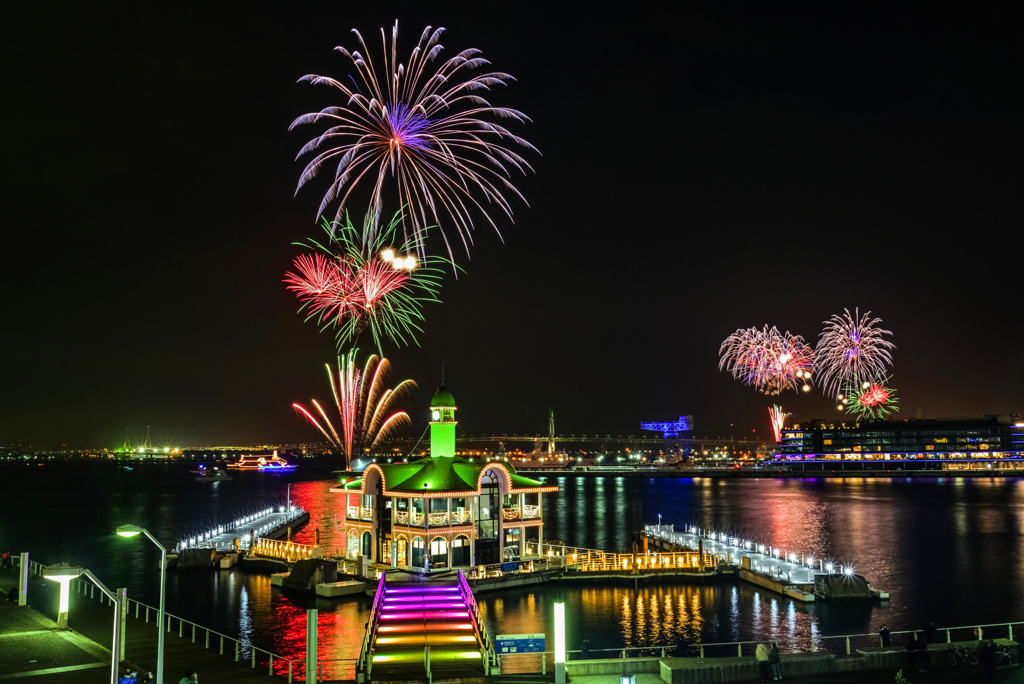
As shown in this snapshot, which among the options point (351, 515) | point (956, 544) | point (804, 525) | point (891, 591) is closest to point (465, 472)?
point (351, 515)

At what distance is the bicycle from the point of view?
88.9ft

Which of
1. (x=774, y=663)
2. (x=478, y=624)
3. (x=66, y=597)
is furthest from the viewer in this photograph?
(x=66, y=597)

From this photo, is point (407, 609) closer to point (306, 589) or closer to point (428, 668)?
point (428, 668)

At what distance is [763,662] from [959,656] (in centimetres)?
732

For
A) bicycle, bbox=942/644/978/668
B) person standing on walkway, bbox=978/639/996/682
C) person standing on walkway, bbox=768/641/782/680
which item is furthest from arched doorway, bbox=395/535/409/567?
person standing on walkway, bbox=978/639/996/682

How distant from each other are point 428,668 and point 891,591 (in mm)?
41836

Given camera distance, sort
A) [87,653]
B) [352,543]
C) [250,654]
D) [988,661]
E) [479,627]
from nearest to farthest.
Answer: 1. [988,661]
2. [87,653]
3. [479,627]
4. [250,654]
5. [352,543]

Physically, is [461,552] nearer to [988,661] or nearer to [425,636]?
[425,636]

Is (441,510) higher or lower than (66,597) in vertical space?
higher

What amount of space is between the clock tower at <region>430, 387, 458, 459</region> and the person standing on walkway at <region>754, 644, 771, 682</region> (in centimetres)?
3114

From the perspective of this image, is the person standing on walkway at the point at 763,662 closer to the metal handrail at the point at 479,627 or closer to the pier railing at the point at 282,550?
the metal handrail at the point at 479,627

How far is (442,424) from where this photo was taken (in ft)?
181

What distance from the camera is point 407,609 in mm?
36562

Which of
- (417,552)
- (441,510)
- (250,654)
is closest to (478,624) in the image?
(250,654)
